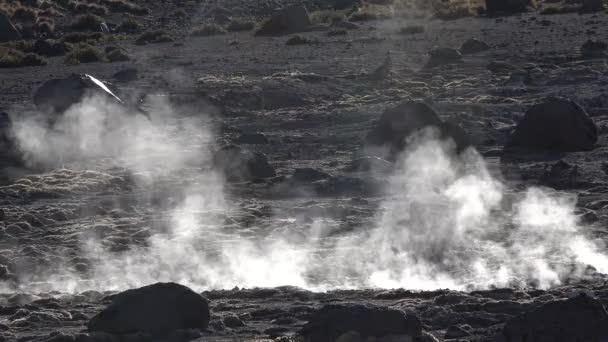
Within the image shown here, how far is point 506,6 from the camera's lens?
2911 cm

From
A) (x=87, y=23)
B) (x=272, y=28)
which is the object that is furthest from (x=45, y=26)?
(x=272, y=28)

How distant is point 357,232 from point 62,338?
13.5 ft

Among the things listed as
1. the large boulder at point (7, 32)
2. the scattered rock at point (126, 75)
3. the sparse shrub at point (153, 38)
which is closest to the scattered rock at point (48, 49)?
the sparse shrub at point (153, 38)

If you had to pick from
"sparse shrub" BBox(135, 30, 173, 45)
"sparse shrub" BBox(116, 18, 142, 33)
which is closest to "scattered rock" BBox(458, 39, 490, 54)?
"sparse shrub" BBox(135, 30, 173, 45)

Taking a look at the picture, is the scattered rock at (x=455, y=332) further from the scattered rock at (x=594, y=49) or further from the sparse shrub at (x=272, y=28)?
the sparse shrub at (x=272, y=28)

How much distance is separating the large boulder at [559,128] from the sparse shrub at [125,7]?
1051 inches

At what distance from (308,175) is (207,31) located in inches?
706

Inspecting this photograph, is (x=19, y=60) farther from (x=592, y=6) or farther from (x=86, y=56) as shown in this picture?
(x=592, y=6)

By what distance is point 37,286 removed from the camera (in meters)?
9.21

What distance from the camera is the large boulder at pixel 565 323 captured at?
6.48m

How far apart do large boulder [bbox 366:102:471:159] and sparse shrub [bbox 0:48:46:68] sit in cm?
1176

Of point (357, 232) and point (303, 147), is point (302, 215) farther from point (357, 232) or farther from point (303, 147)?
point (303, 147)

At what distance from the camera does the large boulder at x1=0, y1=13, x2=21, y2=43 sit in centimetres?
2983

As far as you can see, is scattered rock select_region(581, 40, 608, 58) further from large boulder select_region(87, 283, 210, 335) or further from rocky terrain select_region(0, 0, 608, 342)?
large boulder select_region(87, 283, 210, 335)
